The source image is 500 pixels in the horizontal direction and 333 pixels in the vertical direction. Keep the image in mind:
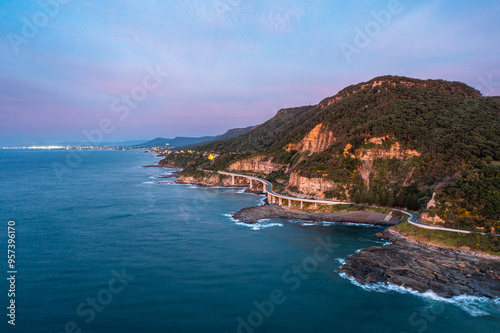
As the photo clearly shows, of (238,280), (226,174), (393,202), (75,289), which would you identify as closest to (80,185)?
(226,174)

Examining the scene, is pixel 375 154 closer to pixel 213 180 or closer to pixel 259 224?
pixel 259 224

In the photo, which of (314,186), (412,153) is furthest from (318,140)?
(412,153)

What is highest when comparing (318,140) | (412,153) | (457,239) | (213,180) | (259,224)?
(318,140)

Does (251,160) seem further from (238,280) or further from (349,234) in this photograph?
(238,280)

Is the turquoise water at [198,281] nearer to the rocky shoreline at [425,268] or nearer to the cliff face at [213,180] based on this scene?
the rocky shoreline at [425,268]

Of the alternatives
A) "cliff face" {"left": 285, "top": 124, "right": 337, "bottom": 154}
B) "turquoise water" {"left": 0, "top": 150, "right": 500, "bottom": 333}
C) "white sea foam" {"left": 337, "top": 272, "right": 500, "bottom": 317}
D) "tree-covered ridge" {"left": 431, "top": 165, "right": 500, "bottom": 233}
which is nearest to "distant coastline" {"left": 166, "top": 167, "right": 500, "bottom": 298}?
"white sea foam" {"left": 337, "top": 272, "right": 500, "bottom": 317}

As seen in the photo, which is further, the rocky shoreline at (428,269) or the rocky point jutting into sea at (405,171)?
the rocky point jutting into sea at (405,171)

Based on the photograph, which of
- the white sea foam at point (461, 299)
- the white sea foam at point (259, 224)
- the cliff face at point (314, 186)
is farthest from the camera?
the cliff face at point (314, 186)

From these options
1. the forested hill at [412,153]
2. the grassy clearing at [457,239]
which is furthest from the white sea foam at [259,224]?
the grassy clearing at [457,239]

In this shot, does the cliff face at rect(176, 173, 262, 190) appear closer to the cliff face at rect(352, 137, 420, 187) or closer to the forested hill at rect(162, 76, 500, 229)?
the forested hill at rect(162, 76, 500, 229)
